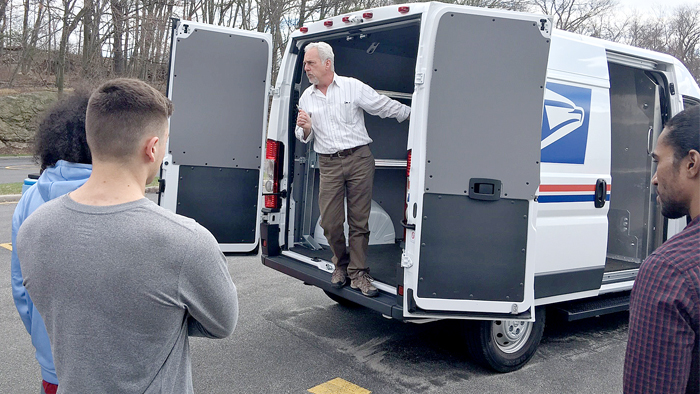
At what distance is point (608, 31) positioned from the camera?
105ft

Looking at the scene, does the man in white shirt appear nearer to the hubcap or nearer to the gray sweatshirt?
the hubcap

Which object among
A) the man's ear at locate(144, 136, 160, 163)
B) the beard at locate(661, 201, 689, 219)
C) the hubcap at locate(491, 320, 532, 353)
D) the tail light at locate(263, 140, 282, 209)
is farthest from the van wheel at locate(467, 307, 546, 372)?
the man's ear at locate(144, 136, 160, 163)

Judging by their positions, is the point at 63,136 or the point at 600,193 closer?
the point at 63,136

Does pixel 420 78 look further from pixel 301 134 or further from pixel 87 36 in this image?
pixel 87 36

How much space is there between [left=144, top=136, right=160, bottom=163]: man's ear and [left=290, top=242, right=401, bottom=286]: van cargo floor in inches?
115

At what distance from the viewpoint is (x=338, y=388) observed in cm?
371

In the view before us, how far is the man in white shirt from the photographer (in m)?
4.34

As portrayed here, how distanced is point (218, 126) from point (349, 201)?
1301 mm

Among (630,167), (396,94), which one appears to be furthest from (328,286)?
(630,167)

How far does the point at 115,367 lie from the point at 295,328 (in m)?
3.46

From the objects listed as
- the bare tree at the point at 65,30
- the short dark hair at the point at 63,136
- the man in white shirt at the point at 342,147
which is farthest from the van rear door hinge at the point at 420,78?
the bare tree at the point at 65,30

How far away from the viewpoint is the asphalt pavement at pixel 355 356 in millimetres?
3799

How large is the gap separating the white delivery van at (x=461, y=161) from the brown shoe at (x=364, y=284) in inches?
3.2

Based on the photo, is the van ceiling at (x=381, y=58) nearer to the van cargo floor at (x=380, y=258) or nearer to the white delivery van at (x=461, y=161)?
the white delivery van at (x=461, y=161)
